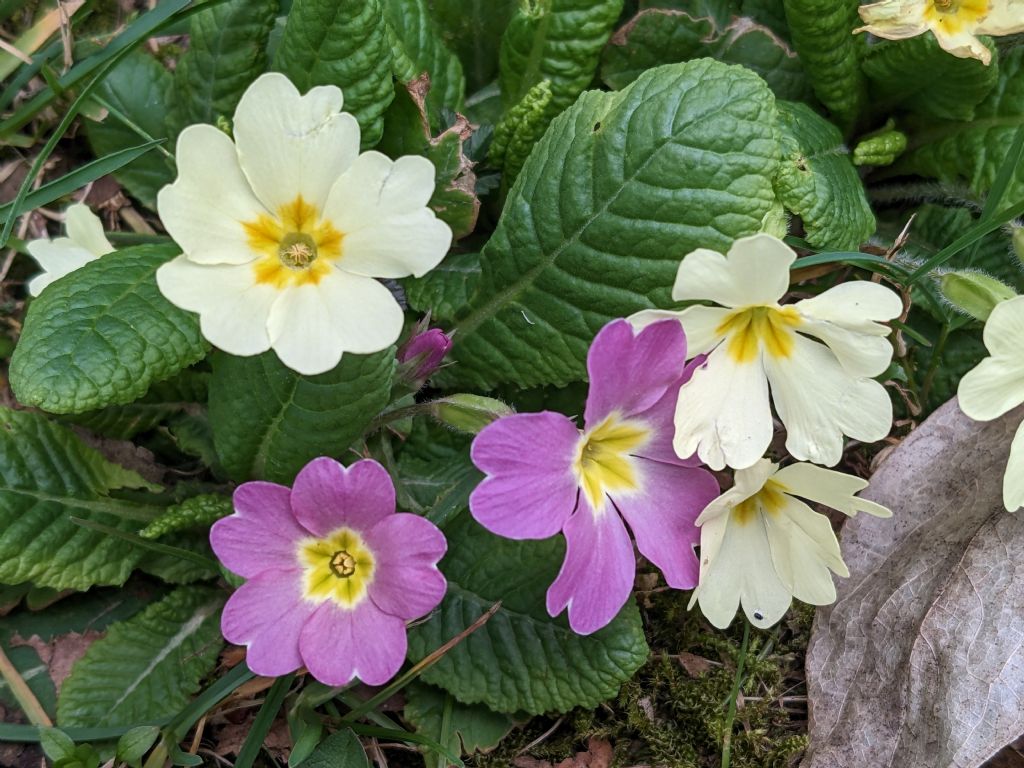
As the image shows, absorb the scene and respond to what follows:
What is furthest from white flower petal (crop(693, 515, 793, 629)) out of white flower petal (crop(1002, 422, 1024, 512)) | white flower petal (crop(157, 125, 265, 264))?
white flower petal (crop(157, 125, 265, 264))

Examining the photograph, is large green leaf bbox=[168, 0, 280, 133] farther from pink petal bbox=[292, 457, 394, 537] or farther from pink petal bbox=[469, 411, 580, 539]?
pink petal bbox=[469, 411, 580, 539]

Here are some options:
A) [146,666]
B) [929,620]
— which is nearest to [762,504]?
[929,620]

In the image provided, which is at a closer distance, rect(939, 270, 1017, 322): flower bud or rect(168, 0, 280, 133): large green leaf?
rect(939, 270, 1017, 322): flower bud

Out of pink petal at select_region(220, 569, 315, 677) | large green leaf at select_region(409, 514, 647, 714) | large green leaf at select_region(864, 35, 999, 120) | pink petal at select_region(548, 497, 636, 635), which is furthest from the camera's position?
large green leaf at select_region(864, 35, 999, 120)

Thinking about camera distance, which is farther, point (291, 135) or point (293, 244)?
point (293, 244)

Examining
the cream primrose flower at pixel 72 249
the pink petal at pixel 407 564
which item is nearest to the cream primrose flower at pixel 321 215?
the pink petal at pixel 407 564

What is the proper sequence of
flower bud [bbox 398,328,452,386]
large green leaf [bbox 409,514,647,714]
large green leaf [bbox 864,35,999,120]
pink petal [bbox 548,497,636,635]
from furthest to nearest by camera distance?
1. large green leaf [bbox 864,35,999,120]
2. large green leaf [bbox 409,514,647,714]
3. flower bud [bbox 398,328,452,386]
4. pink petal [bbox 548,497,636,635]

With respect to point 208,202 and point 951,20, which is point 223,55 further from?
point 951,20
